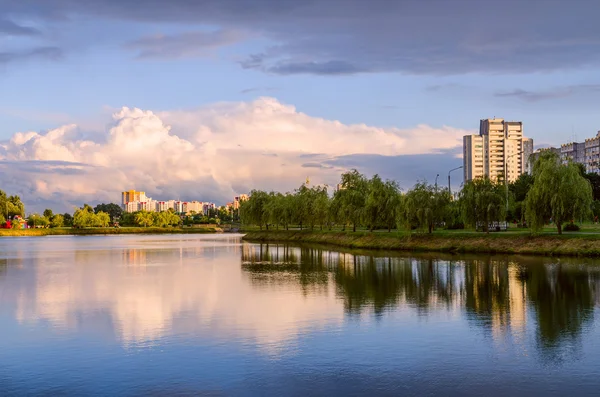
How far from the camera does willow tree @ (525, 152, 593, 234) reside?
56156mm

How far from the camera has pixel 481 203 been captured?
64625mm

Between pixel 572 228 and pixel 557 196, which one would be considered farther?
pixel 572 228

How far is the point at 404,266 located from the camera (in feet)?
164

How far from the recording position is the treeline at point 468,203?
2237 inches

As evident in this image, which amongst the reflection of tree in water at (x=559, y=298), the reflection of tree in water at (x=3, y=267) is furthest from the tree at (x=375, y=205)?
the reflection of tree in water at (x=3, y=267)

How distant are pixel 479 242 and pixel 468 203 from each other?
4.61 m

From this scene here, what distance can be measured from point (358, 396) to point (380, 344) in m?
5.61

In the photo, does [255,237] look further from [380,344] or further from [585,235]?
[380,344]

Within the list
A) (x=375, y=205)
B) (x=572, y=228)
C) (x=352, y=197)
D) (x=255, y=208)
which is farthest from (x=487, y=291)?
(x=255, y=208)

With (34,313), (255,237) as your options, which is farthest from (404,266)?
(255,237)

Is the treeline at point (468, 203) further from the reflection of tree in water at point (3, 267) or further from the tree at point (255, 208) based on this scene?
the reflection of tree in water at point (3, 267)

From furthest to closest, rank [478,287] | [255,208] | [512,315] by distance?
[255,208], [478,287], [512,315]

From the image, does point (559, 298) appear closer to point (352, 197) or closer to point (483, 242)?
point (483, 242)

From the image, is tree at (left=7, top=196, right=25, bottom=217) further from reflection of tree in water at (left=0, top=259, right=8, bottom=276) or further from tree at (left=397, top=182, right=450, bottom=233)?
tree at (left=397, top=182, right=450, bottom=233)
